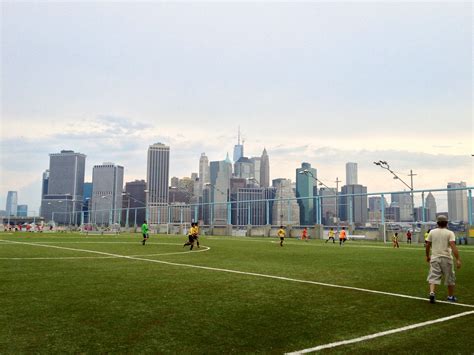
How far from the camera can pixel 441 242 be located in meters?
9.26

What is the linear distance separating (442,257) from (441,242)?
333mm

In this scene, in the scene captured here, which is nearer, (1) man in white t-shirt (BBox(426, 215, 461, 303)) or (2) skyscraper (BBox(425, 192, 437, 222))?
(1) man in white t-shirt (BBox(426, 215, 461, 303))

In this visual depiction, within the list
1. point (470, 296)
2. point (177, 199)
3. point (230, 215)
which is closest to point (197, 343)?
point (470, 296)

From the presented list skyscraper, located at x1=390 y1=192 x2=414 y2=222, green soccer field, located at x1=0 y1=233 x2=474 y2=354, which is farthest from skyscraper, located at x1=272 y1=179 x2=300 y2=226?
green soccer field, located at x1=0 y1=233 x2=474 y2=354

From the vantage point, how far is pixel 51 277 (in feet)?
37.7

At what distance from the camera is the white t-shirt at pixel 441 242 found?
9133 millimetres

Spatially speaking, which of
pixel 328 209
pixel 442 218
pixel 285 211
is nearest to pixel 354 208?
pixel 328 209

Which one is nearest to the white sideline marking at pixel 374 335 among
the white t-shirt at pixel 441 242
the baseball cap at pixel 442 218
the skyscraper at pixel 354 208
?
the white t-shirt at pixel 441 242

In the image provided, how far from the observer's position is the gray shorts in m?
8.88

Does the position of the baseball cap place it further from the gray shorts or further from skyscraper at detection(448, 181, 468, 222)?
skyscraper at detection(448, 181, 468, 222)

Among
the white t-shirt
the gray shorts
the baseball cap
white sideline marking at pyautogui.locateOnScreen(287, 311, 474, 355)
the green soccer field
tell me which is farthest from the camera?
the baseball cap

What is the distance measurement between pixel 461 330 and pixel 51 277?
32.5 ft

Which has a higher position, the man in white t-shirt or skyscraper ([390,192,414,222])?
skyscraper ([390,192,414,222])

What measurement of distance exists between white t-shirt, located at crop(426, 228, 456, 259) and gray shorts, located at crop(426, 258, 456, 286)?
0.45 ft
